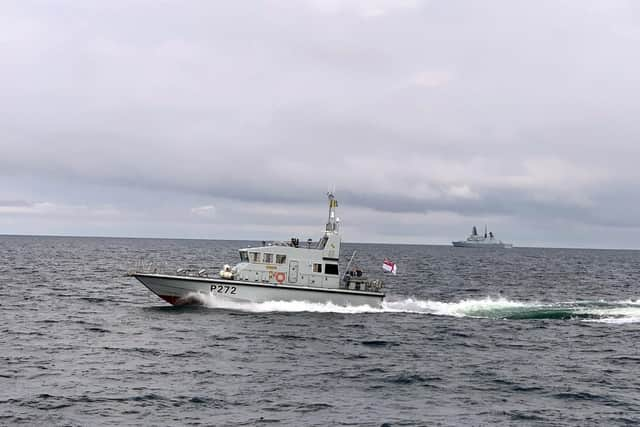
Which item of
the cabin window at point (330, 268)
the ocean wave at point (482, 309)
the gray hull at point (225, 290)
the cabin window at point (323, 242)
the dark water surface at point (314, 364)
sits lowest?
the dark water surface at point (314, 364)

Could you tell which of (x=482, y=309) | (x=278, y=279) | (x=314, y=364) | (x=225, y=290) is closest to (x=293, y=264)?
(x=278, y=279)

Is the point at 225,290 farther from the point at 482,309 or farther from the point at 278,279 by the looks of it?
the point at 482,309

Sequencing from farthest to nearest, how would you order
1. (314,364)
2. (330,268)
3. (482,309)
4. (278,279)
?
1. (482,309)
2. (330,268)
3. (278,279)
4. (314,364)

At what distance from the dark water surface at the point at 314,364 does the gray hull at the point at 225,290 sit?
687 millimetres

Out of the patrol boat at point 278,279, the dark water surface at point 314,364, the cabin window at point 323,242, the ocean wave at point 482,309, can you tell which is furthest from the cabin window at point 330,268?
the dark water surface at point 314,364

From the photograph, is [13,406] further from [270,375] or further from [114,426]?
[270,375]

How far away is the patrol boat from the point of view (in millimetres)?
40844

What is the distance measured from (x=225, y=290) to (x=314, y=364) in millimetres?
14581

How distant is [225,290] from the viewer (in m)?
40.9

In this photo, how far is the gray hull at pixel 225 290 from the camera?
134 ft

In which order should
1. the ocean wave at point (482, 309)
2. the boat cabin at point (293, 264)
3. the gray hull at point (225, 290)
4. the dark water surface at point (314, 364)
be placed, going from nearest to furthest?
1. the dark water surface at point (314, 364)
2. the gray hull at point (225, 290)
3. the ocean wave at point (482, 309)
4. the boat cabin at point (293, 264)

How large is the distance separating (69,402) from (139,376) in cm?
385

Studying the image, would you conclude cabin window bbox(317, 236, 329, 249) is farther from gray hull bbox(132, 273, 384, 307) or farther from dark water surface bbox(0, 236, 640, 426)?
dark water surface bbox(0, 236, 640, 426)

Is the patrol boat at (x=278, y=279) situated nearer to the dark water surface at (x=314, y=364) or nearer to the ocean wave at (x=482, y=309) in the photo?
the ocean wave at (x=482, y=309)
